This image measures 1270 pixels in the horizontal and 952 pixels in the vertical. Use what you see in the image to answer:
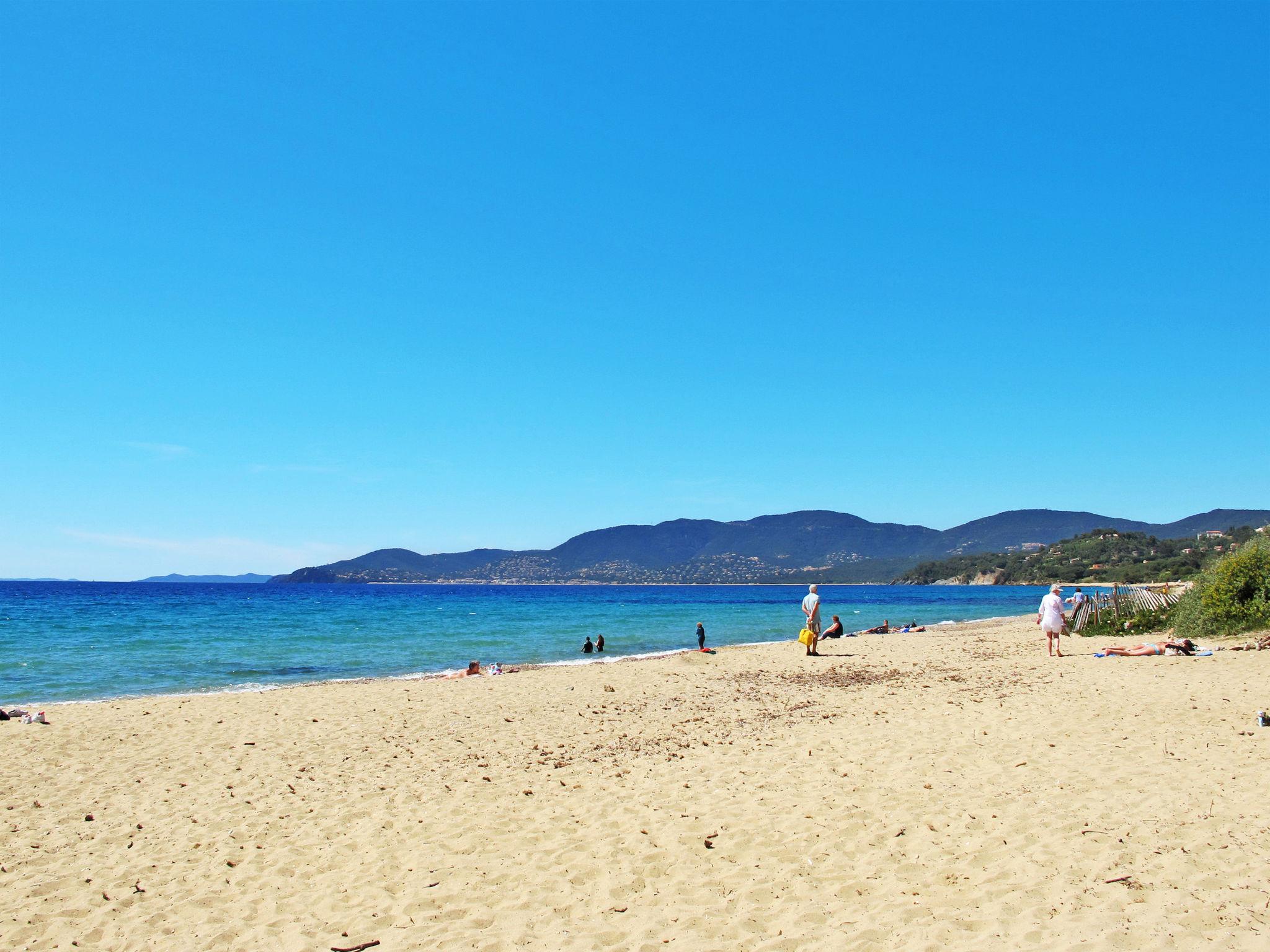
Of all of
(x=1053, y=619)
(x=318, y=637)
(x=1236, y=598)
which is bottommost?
(x=318, y=637)

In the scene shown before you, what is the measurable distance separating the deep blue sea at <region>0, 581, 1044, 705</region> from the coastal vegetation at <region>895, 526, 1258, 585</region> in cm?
4228

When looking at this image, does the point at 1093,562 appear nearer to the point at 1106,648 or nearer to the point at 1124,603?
the point at 1124,603

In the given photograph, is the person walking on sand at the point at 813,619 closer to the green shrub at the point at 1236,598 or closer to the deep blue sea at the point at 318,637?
the deep blue sea at the point at 318,637

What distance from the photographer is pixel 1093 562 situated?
444 feet

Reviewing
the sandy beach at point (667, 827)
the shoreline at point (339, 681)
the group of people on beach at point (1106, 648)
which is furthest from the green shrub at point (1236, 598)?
the shoreline at point (339, 681)

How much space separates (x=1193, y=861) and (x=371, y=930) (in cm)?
588

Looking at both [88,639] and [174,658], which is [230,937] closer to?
[174,658]

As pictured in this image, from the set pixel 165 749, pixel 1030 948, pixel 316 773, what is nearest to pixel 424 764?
pixel 316 773

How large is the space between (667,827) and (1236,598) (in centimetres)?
2007

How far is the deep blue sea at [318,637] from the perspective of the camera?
79.4 feet

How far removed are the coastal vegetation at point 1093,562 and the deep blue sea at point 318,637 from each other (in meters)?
42.3

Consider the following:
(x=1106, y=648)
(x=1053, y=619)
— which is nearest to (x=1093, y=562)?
(x=1106, y=648)

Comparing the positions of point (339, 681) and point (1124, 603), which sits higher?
point (1124, 603)

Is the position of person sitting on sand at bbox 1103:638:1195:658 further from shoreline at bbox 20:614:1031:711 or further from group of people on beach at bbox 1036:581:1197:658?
shoreline at bbox 20:614:1031:711
